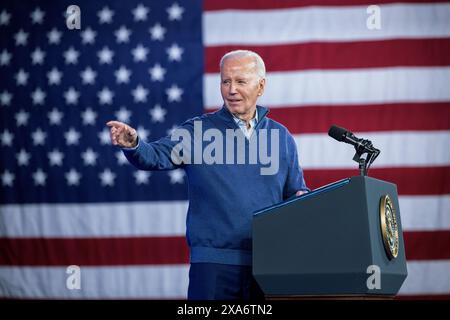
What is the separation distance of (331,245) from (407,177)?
7.48 ft

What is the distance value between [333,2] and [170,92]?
44.2 inches

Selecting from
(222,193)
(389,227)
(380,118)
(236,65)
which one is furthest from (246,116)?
(380,118)

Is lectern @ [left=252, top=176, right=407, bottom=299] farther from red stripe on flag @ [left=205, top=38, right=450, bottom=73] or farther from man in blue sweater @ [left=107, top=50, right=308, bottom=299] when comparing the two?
red stripe on flag @ [left=205, top=38, right=450, bottom=73]

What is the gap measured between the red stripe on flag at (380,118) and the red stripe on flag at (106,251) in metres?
1.01

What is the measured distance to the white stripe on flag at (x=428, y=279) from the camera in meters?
3.70

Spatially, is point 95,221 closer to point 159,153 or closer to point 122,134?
point 159,153

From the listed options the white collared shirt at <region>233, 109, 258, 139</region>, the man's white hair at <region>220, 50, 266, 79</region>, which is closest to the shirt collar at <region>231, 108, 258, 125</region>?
the white collared shirt at <region>233, 109, 258, 139</region>

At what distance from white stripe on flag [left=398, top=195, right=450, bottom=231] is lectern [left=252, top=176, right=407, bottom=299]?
2.08m

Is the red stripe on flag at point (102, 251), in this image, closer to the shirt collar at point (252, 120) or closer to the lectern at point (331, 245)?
the shirt collar at point (252, 120)

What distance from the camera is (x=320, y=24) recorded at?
3.90 m

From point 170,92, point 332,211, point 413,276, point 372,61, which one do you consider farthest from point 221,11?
point 332,211

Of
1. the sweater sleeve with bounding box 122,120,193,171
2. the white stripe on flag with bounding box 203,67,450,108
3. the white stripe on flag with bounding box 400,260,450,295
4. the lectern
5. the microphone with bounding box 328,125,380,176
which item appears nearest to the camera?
the lectern

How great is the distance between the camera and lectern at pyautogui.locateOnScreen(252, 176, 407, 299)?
1586 millimetres

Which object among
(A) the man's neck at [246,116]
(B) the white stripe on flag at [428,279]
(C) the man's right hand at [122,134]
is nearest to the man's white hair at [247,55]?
(A) the man's neck at [246,116]
